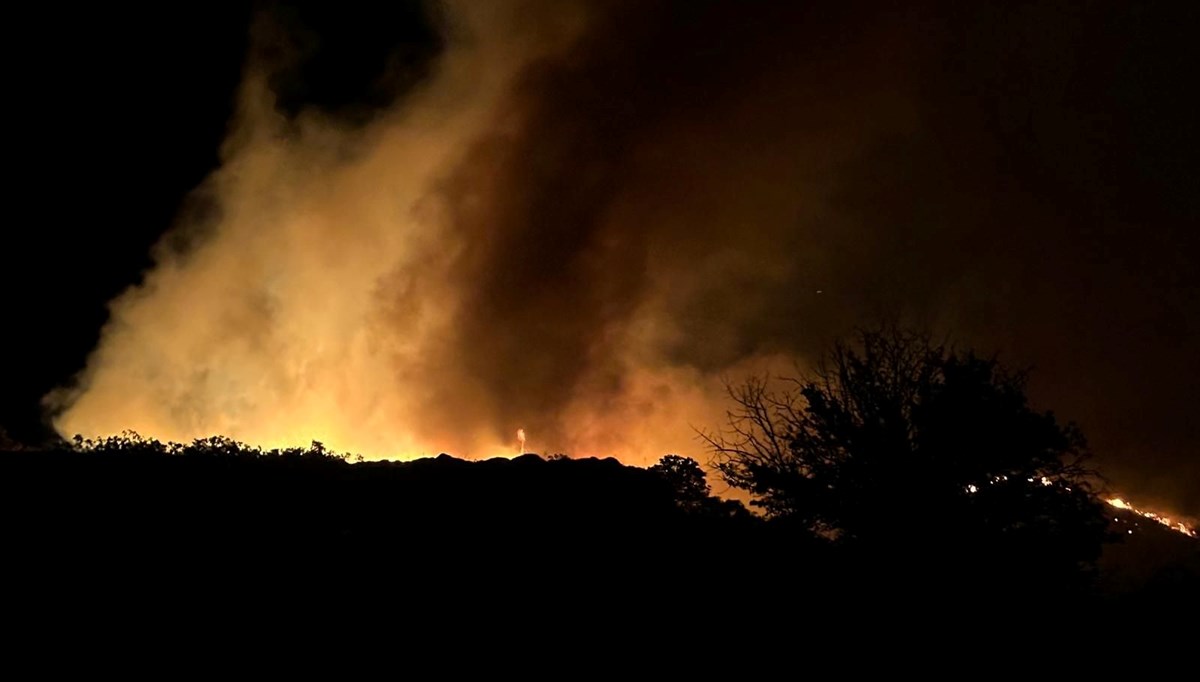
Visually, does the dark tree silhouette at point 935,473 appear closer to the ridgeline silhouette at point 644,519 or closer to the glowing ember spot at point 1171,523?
the ridgeline silhouette at point 644,519

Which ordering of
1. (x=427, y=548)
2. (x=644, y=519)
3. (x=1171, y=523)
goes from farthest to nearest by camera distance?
(x=1171, y=523)
(x=644, y=519)
(x=427, y=548)

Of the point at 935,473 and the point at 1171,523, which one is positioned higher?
the point at 1171,523

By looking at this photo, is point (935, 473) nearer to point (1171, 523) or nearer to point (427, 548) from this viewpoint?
point (427, 548)

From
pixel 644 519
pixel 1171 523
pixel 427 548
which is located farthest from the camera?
pixel 1171 523

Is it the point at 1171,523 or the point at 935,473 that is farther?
the point at 1171,523

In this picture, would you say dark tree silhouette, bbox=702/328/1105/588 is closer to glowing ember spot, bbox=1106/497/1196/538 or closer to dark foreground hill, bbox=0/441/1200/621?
dark foreground hill, bbox=0/441/1200/621

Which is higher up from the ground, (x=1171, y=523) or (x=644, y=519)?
(x=1171, y=523)

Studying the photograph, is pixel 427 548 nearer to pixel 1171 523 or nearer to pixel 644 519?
pixel 644 519

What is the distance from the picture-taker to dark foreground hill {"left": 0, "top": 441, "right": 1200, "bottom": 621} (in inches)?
345

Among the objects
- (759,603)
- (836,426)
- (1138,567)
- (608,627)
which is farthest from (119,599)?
(1138,567)

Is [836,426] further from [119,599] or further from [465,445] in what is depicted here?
[465,445]

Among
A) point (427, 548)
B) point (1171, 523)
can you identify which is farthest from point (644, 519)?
point (1171, 523)

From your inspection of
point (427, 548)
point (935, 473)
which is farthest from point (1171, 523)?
point (427, 548)

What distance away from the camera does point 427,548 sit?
10438 mm
